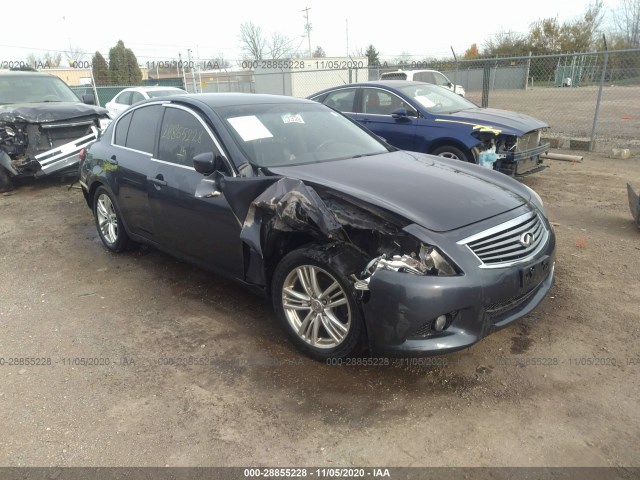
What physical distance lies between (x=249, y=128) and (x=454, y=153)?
4.39 metres

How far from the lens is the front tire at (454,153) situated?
727 cm

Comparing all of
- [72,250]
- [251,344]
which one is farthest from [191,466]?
[72,250]

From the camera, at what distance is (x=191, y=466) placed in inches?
98.0

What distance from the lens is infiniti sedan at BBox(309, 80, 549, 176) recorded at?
7188mm

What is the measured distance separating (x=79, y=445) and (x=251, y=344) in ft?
4.16

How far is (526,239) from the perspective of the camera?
3.15 m

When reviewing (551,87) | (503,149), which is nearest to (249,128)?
(503,149)

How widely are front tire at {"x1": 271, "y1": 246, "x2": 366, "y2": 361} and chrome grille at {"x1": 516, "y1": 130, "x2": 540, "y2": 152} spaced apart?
17.0 ft

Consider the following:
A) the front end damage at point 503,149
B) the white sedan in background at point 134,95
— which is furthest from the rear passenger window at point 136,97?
the front end damage at point 503,149

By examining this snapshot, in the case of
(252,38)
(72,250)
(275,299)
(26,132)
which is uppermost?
(252,38)

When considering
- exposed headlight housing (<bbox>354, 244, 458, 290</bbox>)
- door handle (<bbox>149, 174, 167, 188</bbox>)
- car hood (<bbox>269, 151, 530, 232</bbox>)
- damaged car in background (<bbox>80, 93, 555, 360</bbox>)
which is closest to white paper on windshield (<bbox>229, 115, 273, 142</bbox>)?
damaged car in background (<bbox>80, 93, 555, 360</bbox>)

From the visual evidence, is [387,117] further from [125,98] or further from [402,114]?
[125,98]

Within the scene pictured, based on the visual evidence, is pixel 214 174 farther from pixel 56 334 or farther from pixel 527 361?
pixel 527 361

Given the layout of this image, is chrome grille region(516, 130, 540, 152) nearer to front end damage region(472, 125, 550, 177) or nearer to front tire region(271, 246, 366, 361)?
front end damage region(472, 125, 550, 177)
